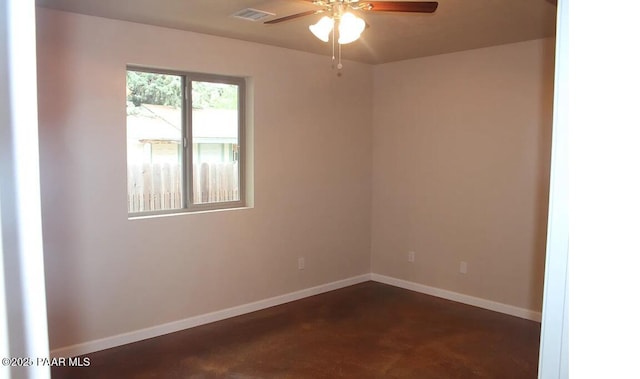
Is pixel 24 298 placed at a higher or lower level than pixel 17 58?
lower

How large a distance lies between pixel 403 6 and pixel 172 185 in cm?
251

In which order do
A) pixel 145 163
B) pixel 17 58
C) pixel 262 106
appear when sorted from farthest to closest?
pixel 262 106
pixel 145 163
pixel 17 58

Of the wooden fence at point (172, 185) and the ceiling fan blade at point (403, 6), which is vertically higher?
the ceiling fan blade at point (403, 6)

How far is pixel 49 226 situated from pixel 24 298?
3.18 meters

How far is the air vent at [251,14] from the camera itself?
10.5 ft

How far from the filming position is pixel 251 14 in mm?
3287

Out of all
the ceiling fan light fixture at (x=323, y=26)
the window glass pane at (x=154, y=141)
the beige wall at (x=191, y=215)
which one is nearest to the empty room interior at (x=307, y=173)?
the beige wall at (x=191, y=215)

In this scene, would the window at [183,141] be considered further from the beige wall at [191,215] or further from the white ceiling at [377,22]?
the white ceiling at [377,22]

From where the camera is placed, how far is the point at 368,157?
546 centimetres

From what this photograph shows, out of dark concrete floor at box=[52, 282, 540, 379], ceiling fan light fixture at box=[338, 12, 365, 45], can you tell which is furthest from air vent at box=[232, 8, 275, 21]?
dark concrete floor at box=[52, 282, 540, 379]

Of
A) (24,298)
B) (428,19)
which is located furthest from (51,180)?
(24,298)

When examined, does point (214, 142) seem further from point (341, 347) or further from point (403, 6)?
point (403, 6)

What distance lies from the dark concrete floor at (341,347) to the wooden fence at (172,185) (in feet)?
3.65

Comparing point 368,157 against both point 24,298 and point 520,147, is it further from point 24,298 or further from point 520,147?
point 24,298
